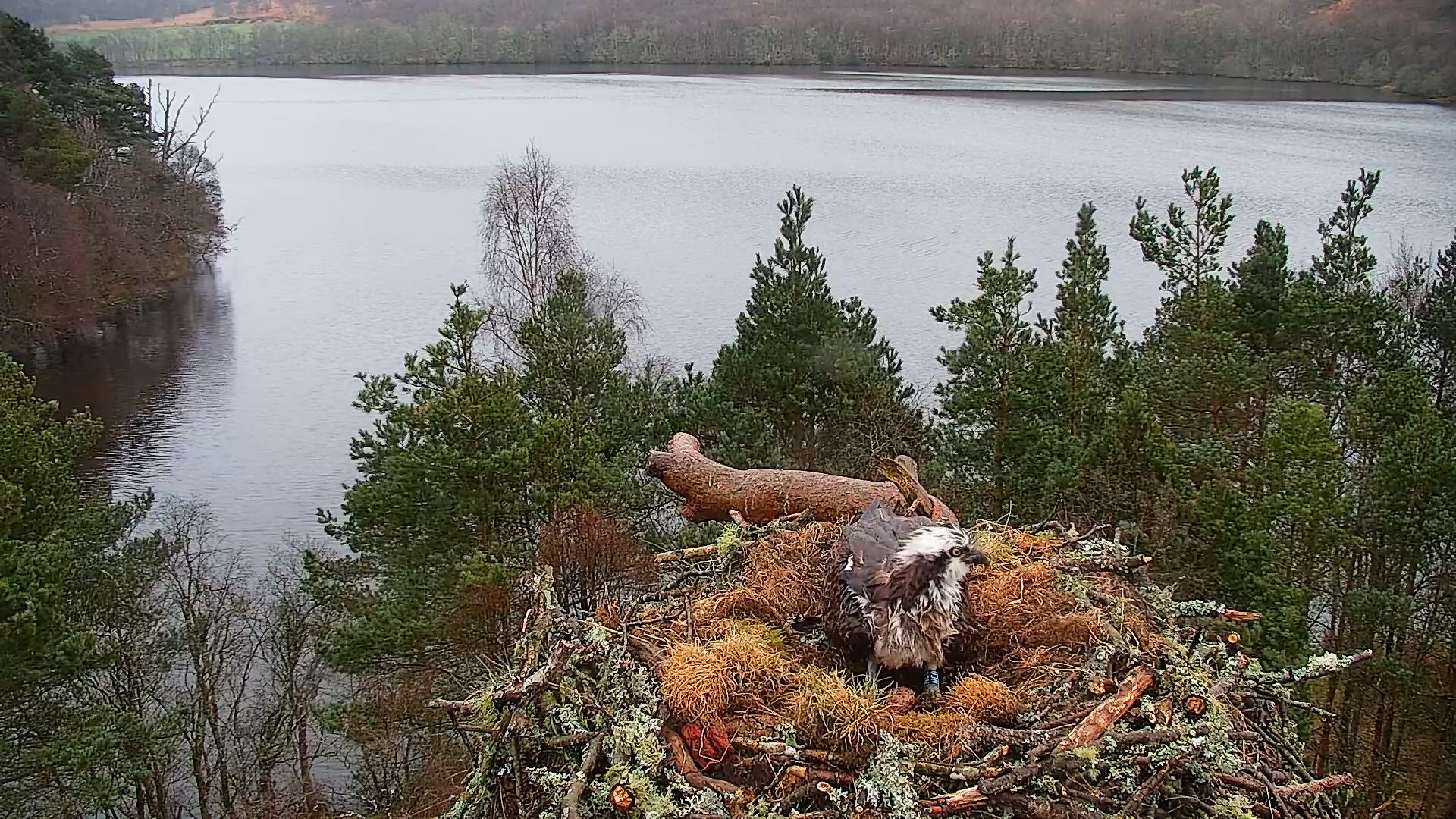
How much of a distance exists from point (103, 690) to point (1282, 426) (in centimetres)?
1579

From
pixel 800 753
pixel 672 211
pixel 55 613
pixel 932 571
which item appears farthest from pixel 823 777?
pixel 672 211

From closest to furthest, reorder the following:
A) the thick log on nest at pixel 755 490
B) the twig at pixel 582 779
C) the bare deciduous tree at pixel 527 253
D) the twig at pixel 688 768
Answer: the twig at pixel 582 779 < the twig at pixel 688 768 < the thick log on nest at pixel 755 490 < the bare deciduous tree at pixel 527 253

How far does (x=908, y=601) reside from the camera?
5.96 metres

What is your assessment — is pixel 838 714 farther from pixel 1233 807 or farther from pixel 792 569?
pixel 1233 807

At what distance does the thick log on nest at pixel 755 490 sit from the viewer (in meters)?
8.27

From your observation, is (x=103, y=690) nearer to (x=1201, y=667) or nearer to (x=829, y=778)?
(x=829, y=778)

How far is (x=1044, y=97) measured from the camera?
2532 inches

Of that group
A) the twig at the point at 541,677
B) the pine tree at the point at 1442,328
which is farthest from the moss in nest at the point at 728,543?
the pine tree at the point at 1442,328

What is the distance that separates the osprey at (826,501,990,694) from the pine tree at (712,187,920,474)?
829 centimetres

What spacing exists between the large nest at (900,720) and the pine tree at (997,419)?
6681mm

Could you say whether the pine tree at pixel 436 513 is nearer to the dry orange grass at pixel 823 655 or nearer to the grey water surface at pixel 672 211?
the dry orange grass at pixel 823 655

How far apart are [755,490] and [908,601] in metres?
2.86

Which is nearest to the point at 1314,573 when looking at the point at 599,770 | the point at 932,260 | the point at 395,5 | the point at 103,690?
the point at 599,770

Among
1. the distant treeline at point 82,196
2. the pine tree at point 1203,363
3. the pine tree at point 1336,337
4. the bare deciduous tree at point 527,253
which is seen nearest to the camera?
the pine tree at point 1203,363
